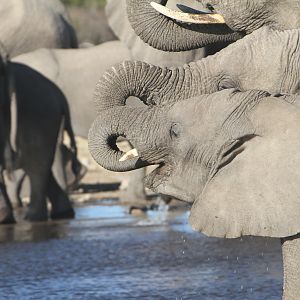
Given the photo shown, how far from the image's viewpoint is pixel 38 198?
41.8ft

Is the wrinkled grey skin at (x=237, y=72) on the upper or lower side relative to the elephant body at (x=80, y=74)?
upper

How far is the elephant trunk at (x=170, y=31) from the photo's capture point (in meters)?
6.73

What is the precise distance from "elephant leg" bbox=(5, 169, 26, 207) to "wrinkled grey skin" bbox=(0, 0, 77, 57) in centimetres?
138

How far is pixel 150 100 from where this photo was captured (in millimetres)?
5953

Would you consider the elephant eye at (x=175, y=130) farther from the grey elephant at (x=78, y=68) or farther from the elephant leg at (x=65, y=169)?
the grey elephant at (x=78, y=68)

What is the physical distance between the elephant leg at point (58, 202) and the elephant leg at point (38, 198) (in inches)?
5.8

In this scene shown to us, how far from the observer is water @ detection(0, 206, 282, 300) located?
7777mm

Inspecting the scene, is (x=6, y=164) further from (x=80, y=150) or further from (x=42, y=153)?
(x=80, y=150)

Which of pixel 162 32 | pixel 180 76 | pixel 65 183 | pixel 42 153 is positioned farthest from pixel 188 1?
pixel 65 183

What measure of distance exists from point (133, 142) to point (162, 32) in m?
1.15

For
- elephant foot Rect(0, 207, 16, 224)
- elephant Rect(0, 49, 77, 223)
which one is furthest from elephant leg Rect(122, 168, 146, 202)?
elephant foot Rect(0, 207, 16, 224)

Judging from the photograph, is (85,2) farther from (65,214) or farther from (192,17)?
(192,17)

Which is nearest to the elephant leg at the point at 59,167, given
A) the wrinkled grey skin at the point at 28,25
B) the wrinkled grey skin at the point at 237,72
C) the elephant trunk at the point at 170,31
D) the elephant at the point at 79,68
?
the elephant at the point at 79,68

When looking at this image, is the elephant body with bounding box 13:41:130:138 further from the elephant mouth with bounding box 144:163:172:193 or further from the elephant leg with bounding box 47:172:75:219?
the elephant mouth with bounding box 144:163:172:193
